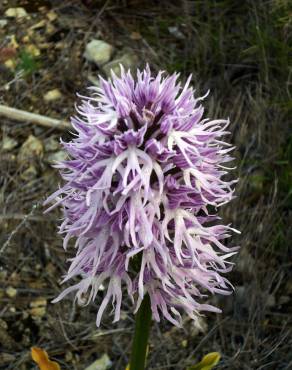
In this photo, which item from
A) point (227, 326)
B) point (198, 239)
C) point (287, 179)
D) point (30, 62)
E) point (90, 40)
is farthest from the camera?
point (90, 40)

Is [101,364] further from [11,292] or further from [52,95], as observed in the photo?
[52,95]

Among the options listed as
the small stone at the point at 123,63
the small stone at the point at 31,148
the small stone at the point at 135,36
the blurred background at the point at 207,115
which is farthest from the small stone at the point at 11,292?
the small stone at the point at 135,36

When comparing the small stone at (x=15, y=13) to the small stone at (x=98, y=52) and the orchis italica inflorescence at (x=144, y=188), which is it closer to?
the small stone at (x=98, y=52)

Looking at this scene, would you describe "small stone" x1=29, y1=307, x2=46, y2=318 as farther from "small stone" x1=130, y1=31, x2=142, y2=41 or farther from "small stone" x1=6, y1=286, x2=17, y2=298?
"small stone" x1=130, y1=31, x2=142, y2=41

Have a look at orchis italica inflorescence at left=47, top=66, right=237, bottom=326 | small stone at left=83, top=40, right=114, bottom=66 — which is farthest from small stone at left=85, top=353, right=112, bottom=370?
small stone at left=83, top=40, right=114, bottom=66

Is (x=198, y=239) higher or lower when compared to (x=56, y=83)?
higher

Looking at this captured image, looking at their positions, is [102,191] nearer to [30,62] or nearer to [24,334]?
[24,334]

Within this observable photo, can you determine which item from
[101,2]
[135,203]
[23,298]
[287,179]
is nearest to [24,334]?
[23,298]
